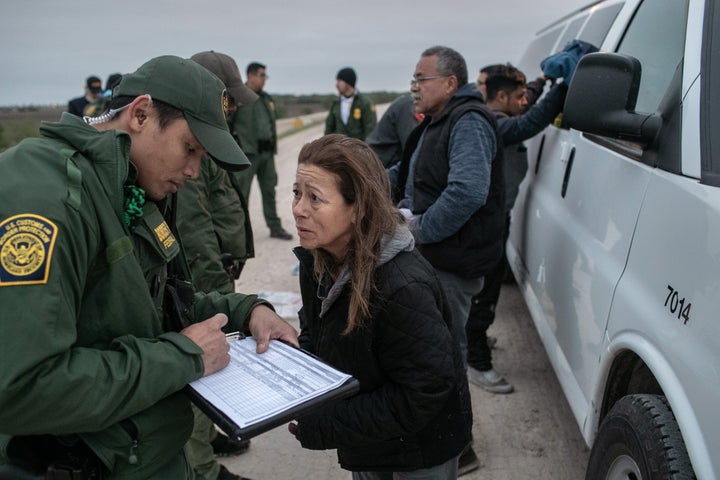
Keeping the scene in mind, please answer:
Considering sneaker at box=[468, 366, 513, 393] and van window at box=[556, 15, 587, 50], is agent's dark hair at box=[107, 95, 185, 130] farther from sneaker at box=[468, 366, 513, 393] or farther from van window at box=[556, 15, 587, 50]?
van window at box=[556, 15, 587, 50]

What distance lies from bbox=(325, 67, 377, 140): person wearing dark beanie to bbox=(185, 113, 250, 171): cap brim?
737 cm

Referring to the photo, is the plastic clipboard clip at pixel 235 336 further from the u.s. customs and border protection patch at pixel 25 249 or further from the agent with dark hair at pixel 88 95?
the agent with dark hair at pixel 88 95

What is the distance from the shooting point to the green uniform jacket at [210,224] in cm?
285

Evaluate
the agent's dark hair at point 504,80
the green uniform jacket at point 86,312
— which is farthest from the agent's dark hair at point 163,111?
the agent's dark hair at point 504,80

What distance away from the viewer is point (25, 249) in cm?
116

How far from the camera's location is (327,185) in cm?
178

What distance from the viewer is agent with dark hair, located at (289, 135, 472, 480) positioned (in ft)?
5.51

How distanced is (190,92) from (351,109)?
7633 mm

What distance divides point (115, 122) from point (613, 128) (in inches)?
64.3

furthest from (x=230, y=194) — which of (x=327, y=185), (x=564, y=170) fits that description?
(x=564, y=170)

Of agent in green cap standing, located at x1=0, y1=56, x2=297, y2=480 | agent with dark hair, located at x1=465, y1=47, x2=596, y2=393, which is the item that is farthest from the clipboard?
agent with dark hair, located at x1=465, y1=47, x2=596, y2=393

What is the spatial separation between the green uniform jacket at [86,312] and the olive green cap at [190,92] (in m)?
0.17

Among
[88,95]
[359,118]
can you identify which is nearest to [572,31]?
[359,118]

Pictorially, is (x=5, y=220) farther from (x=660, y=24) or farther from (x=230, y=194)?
(x=660, y=24)
